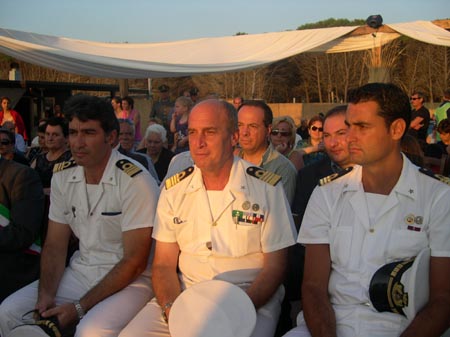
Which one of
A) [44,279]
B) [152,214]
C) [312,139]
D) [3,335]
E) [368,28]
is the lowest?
[3,335]

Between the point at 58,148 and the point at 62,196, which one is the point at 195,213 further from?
the point at 58,148

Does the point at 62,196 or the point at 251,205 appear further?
the point at 62,196

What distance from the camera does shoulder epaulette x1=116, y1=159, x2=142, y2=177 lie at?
3154 mm

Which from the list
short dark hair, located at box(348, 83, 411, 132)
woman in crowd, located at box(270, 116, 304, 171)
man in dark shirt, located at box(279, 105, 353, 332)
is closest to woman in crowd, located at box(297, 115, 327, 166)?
woman in crowd, located at box(270, 116, 304, 171)

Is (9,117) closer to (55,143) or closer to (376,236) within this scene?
(55,143)

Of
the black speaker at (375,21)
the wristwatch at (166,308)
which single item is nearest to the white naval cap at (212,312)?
the wristwatch at (166,308)

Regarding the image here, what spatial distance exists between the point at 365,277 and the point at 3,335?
83.3 inches

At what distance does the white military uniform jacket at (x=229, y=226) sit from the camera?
9.11 ft

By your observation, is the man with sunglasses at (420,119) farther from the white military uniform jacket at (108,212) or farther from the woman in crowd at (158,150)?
the white military uniform jacket at (108,212)

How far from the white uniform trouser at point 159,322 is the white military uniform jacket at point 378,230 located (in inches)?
15.6

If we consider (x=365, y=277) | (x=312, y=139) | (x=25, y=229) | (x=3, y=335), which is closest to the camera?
(x=365, y=277)

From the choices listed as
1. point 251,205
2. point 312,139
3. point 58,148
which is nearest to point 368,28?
point 312,139

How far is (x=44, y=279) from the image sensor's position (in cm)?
312

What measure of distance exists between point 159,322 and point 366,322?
110 centimetres
